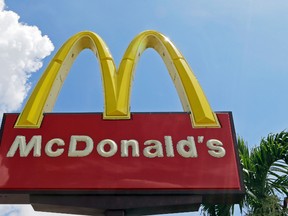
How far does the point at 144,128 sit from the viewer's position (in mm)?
7602

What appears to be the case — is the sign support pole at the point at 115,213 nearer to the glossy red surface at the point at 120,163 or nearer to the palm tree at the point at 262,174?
the glossy red surface at the point at 120,163

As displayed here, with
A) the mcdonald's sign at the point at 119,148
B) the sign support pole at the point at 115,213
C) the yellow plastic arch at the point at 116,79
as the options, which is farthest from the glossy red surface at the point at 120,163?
the sign support pole at the point at 115,213

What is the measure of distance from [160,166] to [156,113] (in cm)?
116

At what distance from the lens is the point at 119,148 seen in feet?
23.8

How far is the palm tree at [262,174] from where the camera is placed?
28.3 feet

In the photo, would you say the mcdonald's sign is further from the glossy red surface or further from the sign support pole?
the sign support pole

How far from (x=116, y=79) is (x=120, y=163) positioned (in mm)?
1914

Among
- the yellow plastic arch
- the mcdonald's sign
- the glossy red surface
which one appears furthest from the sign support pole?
the yellow plastic arch

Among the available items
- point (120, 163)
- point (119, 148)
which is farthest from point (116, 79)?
point (120, 163)

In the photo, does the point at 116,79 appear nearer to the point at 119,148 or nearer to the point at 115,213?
the point at 119,148

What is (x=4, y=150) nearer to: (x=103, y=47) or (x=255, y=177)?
(x=103, y=47)

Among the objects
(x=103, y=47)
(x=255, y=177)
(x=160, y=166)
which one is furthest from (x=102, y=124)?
(x=255, y=177)

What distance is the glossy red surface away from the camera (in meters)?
6.81

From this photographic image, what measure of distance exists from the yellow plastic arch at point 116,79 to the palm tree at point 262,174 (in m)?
1.82
